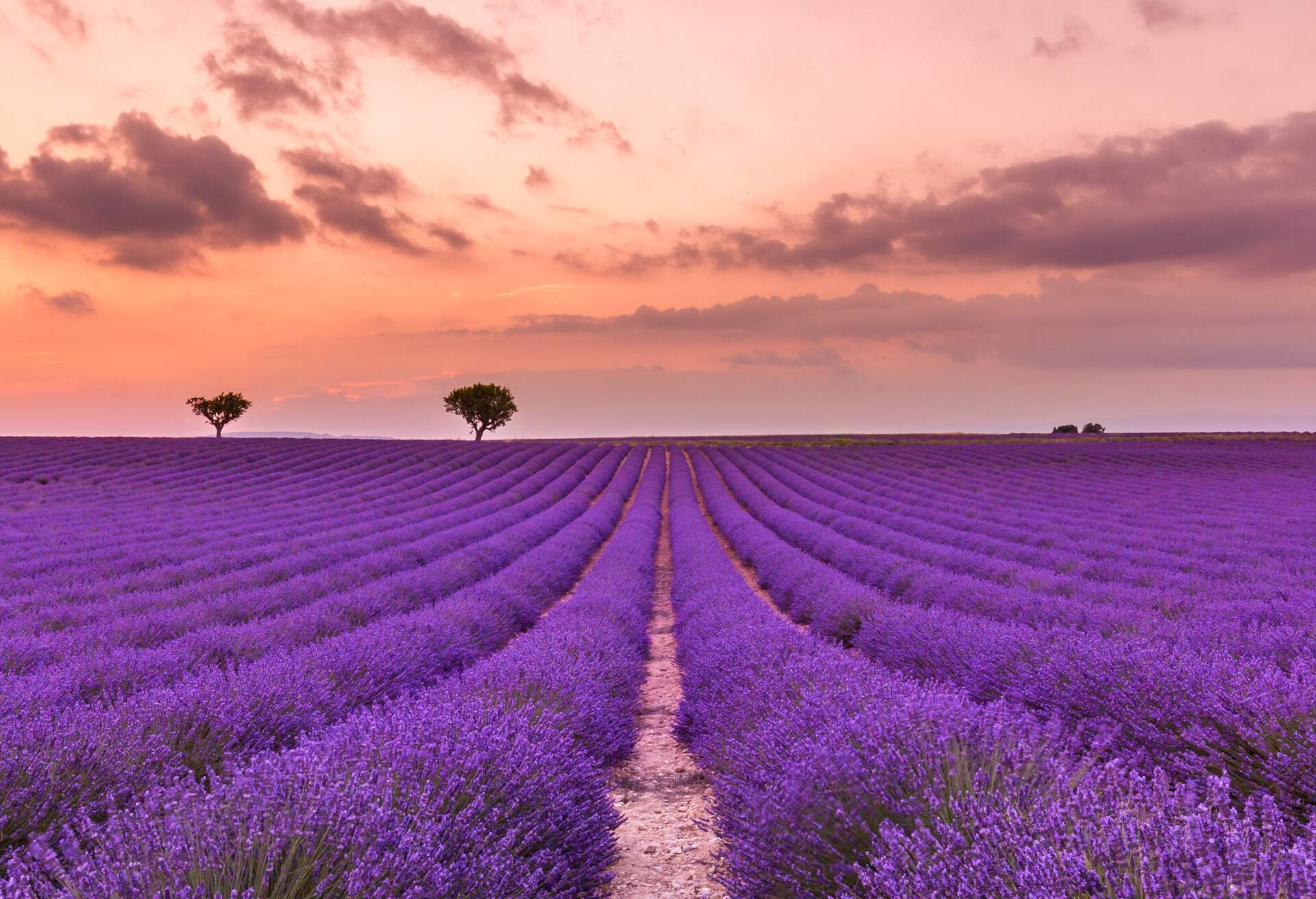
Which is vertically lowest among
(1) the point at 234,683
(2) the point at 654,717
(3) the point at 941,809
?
(2) the point at 654,717

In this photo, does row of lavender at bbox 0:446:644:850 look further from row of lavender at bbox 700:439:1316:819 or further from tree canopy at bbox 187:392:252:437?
tree canopy at bbox 187:392:252:437

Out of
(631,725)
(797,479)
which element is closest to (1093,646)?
(631,725)

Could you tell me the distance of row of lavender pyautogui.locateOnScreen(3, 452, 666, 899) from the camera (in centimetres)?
160

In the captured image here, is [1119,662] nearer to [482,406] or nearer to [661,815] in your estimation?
[661,815]

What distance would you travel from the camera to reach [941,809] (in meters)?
1.94

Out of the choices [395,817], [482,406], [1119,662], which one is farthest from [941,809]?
[482,406]

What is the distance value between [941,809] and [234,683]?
334 centimetres

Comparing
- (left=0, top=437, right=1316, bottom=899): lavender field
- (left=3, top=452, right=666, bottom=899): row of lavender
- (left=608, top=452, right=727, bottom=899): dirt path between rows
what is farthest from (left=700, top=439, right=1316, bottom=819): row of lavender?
(left=3, top=452, right=666, bottom=899): row of lavender

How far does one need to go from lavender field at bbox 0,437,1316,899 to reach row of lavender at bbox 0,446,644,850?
2 centimetres

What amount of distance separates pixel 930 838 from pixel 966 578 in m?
6.08

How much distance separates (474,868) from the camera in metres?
1.80

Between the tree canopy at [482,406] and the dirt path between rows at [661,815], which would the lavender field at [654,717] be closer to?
the dirt path between rows at [661,815]

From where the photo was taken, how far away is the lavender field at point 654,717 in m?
1.66

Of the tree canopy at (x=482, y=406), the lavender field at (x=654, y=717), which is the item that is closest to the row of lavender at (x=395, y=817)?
the lavender field at (x=654, y=717)
